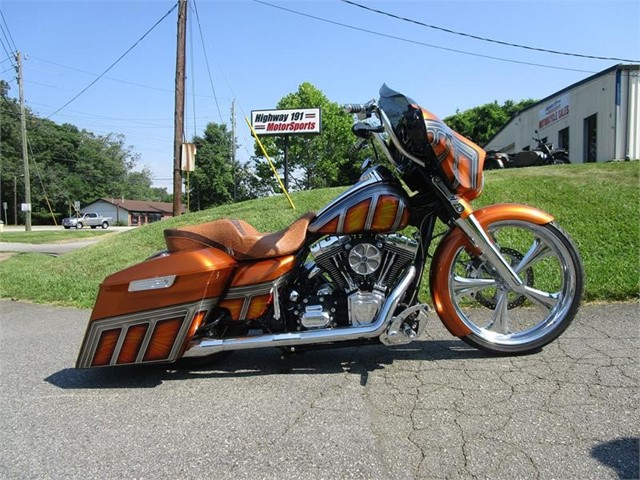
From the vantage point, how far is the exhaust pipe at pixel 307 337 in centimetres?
319

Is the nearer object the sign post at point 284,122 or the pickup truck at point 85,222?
the sign post at point 284,122

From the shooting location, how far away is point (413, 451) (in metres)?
2.29

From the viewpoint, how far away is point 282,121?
14.4 m

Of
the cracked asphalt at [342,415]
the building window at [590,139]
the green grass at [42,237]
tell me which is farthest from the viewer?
the green grass at [42,237]

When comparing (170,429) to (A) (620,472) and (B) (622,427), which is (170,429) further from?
(B) (622,427)

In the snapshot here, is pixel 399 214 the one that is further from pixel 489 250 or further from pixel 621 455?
pixel 621 455

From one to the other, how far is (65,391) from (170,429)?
1.06 metres

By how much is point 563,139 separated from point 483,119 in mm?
36744

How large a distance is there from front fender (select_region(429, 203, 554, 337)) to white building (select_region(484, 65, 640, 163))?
16.4 metres

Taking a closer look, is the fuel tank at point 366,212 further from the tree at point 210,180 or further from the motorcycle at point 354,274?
the tree at point 210,180

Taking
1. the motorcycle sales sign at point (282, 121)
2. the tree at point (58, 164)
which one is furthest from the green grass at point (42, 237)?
the tree at point (58, 164)

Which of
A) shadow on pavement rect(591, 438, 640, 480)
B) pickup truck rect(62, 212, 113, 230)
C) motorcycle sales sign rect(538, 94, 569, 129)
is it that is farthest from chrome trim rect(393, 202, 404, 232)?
pickup truck rect(62, 212, 113, 230)

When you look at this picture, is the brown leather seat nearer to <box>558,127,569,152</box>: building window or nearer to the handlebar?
the handlebar

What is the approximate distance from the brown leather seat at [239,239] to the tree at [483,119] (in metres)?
53.9
